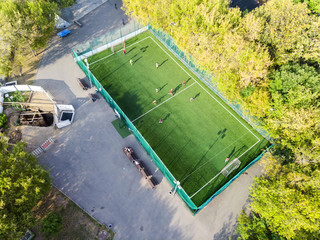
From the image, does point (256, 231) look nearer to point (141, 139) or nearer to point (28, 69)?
point (141, 139)

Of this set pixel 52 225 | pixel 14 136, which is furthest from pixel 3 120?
pixel 52 225

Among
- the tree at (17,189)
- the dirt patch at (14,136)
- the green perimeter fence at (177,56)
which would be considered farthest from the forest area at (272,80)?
the dirt patch at (14,136)

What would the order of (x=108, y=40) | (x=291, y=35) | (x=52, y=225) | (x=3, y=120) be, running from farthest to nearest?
(x=108, y=40) < (x=291, y=35) < (x=3, y=120) < (x=52, y=225)

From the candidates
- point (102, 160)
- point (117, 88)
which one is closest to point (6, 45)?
point (117, 88)

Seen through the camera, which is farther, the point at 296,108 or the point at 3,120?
the point at 3,120

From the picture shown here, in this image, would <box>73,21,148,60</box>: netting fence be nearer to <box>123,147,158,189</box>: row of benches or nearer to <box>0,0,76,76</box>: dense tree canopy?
<box>0,0,76,76</box>: dense tree canopy

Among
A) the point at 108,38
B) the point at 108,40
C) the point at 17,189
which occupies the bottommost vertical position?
the point at 17,189

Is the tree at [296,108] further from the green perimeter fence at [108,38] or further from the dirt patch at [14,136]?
the dirt patch at [14,136]
